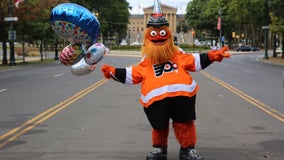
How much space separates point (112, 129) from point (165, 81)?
9.94ft

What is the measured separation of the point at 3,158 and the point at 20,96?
8443 mm

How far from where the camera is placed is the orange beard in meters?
6.02

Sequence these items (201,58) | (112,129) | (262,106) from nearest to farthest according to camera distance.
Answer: (201,58) < (112,129) < (262,106)

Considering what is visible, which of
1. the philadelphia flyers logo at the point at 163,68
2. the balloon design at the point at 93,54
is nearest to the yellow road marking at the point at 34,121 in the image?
the balloon design at the point at 93,54

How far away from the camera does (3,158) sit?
6.54m

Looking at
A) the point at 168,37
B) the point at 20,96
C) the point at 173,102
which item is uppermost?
the point at 168,37

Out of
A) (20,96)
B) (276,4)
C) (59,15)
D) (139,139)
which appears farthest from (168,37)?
(276,4)

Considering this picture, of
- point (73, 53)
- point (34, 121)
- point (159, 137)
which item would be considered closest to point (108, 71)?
point (73, 53)

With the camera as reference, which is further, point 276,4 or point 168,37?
point 276,4

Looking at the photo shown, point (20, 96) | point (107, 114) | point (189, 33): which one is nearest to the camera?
point (107, 114)

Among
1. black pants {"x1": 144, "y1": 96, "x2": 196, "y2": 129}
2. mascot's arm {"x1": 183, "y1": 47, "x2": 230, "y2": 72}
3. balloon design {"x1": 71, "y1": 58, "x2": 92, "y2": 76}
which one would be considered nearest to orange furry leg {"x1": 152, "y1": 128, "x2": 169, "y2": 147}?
black pants {"x1": 144, "y1": 96, "x2": 196, "y2": 129}

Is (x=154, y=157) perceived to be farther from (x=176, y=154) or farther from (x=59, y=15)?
(x=59, y=15)

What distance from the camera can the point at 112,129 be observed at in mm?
8734

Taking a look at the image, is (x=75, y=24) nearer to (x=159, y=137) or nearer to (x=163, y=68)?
(x=163, y=68)
